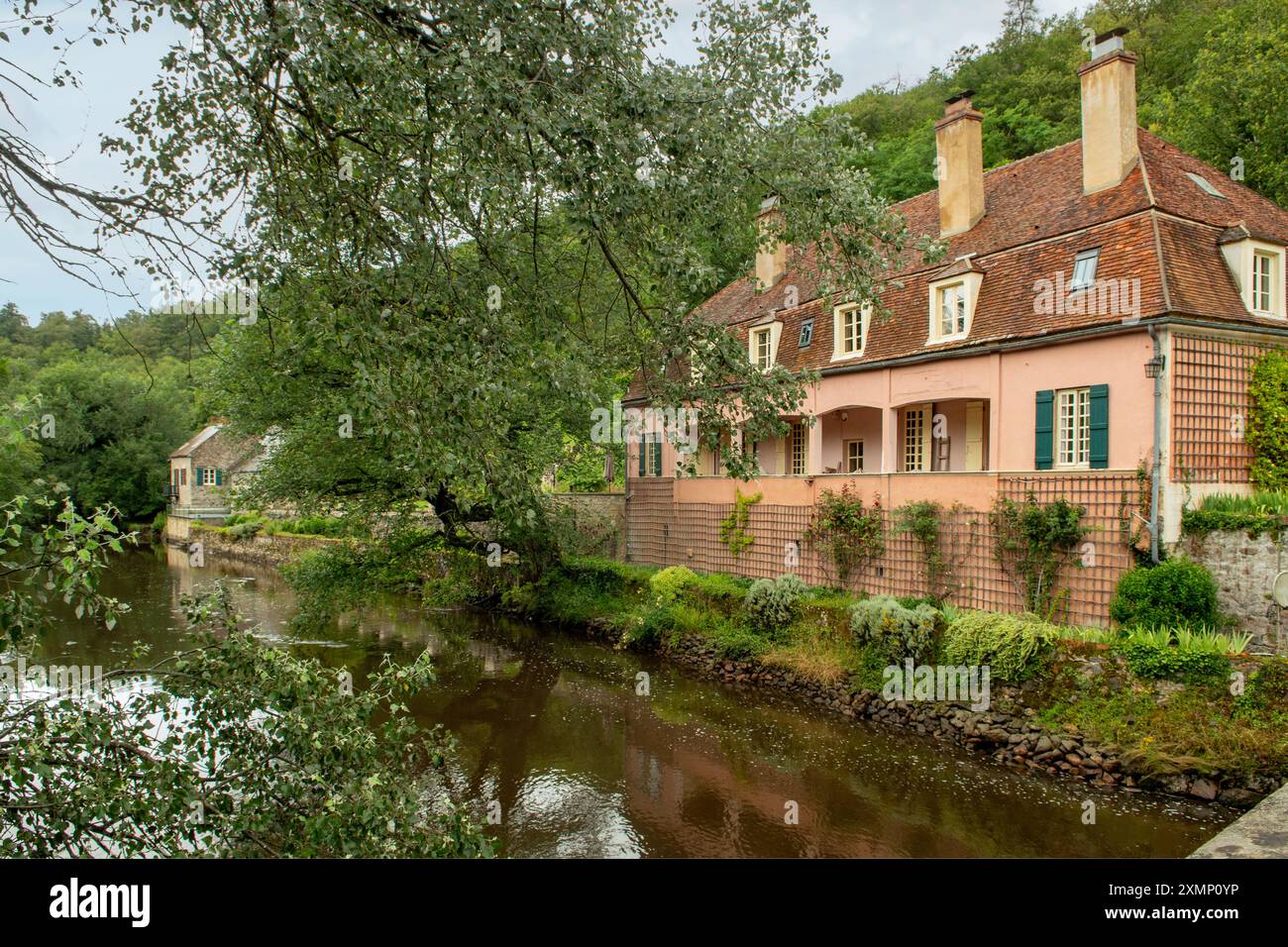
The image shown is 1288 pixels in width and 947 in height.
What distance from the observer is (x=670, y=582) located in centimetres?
1969

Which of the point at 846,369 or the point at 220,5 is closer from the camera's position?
the point at 220,5

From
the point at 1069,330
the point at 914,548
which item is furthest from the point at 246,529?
the point at 1069,330

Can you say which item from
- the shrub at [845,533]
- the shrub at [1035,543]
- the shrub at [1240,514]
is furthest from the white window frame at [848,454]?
the shrub at [1240,514]

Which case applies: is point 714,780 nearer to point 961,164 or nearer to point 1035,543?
point 1035,543

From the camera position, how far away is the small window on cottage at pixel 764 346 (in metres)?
22.8

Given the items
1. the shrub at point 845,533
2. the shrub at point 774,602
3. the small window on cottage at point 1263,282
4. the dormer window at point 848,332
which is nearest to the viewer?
the small window on cottage at point 1263,282

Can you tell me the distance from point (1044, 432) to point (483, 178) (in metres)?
13.4

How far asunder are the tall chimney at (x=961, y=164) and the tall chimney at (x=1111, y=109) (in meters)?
2.92

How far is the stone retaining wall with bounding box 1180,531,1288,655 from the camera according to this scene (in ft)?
38.2

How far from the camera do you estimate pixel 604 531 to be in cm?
2552

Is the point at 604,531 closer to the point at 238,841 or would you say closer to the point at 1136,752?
the point at 1136,752

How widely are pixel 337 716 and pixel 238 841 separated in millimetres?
739

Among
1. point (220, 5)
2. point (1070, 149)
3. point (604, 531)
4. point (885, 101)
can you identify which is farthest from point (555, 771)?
point (885, 101)

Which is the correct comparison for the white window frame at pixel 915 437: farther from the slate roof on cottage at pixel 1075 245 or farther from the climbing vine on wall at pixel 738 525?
the climbing vine on wall at pixel 738 525
